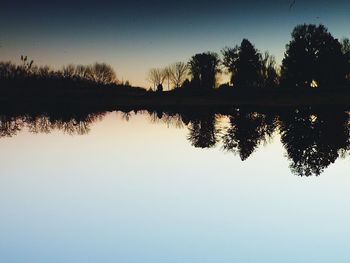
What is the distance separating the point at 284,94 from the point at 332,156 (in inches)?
1995

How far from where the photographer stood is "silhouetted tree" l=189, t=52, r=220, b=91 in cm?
9819

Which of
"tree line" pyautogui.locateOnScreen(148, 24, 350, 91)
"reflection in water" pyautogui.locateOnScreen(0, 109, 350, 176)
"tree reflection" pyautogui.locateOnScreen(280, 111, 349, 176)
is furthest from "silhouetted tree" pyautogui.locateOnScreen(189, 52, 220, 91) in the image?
"tree reflection" pyautogui.locateOnScreen(280, 111, 349, 176)

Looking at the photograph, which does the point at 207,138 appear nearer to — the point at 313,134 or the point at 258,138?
the point at 258,138

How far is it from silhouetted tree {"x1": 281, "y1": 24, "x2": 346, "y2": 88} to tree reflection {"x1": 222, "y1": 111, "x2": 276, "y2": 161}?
4110 centimetres

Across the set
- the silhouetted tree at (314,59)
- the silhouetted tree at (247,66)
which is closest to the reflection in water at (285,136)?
the silhouetted tree at (314,59)

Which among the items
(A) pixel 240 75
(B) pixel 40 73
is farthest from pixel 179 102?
(B) pixel 40 73

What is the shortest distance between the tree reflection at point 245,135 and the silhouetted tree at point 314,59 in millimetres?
41101

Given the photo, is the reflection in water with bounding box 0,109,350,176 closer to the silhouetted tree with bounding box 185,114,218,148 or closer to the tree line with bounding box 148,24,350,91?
the silhouetted tree with bounding box 185,114,218,148

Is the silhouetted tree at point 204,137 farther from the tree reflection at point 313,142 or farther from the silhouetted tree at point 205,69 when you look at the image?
the silhouetted tree at point 205,69

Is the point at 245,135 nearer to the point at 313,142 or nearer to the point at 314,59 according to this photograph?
the point at 313,142

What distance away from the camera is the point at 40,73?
121000 mm

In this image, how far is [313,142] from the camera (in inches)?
905

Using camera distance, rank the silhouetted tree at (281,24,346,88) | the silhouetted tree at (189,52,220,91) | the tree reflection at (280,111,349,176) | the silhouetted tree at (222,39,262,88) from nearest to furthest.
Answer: the tree reflection at (280,111,349,176), the silhouetted tree at (281,24,346,88), the silhouetted tree at (222,39,262,88), the silhouetted tree at (189,52,220,91)

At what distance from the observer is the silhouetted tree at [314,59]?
7312cm
